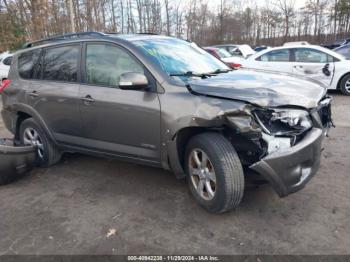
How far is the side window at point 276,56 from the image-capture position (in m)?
9.20


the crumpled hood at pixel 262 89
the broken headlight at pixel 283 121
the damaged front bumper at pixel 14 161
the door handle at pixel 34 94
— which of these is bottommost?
the damaged front bumper at pixel 14 161

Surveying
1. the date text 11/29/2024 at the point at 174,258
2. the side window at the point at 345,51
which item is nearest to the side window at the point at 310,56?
the side window at the point at 345,51

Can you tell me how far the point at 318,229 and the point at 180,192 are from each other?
147 cm

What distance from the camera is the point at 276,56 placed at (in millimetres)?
9367

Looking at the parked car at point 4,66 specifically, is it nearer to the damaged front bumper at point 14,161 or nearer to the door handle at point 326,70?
the damaged front bumper at point 14,161

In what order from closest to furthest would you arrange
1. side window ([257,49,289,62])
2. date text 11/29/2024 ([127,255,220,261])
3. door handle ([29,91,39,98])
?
date text 11/29/2024 ([127,255,220,261]) < door handle ([29,91,39,98]) < side window ([257,49,289,62])

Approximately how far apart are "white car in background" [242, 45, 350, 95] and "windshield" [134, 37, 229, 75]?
199 inches

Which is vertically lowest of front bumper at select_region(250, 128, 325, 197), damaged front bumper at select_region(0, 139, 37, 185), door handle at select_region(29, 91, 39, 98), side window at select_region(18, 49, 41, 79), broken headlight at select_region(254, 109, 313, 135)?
damaged front bumper at select_region(0, 139, 37, 185)

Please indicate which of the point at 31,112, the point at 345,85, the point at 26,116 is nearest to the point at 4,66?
the point at 26,116

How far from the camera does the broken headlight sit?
108 inches

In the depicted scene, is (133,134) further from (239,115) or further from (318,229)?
(318,229)

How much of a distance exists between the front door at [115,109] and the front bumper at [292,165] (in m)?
1.17

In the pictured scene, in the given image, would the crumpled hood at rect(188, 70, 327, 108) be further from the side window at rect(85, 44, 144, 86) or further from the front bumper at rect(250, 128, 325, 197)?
the side window at rect(85, 44, 144, 86)

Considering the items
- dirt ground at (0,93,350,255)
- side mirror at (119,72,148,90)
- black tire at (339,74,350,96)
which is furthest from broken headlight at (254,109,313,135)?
black tire at (339,74,350,96)
